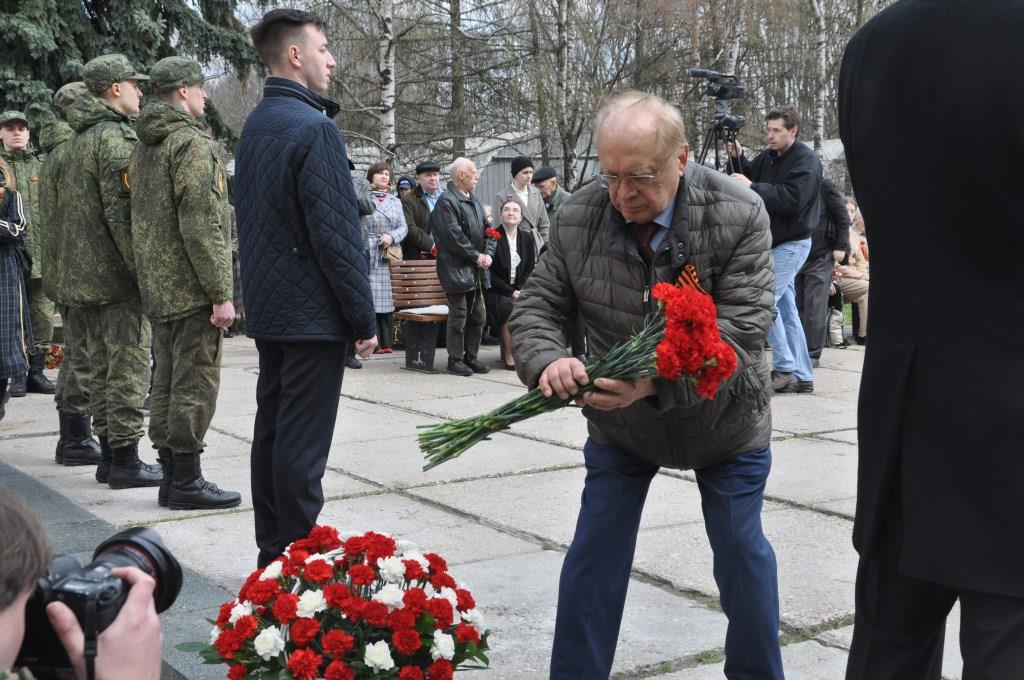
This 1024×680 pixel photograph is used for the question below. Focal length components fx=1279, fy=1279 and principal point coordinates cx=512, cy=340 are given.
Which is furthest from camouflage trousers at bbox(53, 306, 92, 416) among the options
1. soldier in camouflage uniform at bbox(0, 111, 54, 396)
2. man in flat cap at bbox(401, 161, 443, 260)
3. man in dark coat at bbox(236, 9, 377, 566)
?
man in flat cap at bbox(401, 161, 443, 260)

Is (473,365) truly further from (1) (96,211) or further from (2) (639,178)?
(2) (639,178)

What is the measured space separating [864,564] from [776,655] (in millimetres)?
856

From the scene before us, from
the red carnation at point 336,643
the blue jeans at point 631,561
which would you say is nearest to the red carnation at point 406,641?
the red carnation at point 336,643

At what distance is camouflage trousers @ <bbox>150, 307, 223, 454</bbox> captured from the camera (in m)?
6.02

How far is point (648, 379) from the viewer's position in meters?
3.06

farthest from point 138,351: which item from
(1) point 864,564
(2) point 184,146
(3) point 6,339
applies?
(1) point 864,564

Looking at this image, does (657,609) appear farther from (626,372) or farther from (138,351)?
(138,351)

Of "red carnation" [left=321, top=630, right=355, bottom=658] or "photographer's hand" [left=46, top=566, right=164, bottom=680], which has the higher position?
"photographer's hand" [left=46, top=566, right=164, bottom=680]

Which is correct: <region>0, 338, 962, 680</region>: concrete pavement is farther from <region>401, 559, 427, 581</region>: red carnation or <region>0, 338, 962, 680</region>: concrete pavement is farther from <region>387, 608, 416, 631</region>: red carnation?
<region>387, 608, 416, 631</region>: red carnation

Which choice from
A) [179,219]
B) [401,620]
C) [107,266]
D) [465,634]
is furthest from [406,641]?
[107,266]

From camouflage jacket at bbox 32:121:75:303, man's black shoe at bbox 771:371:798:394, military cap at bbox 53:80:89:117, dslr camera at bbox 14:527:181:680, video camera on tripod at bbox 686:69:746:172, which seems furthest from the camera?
man's black shoe at bbox 771:371:798:394

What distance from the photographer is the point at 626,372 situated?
302cm

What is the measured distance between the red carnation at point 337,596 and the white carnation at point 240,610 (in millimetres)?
220

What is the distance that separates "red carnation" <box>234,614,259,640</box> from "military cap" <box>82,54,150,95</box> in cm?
439
